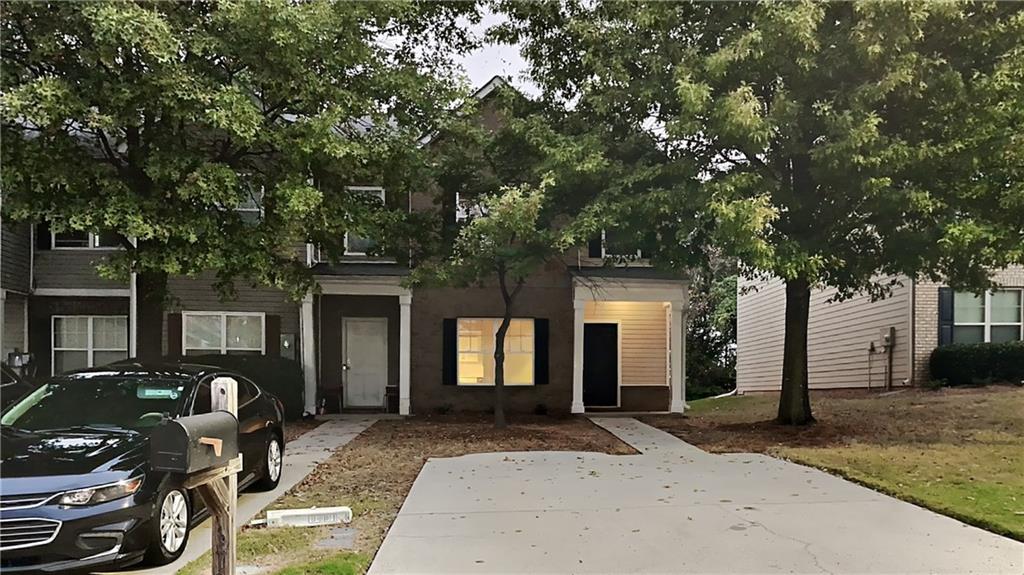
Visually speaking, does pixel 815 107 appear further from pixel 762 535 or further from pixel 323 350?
pixel 323 350

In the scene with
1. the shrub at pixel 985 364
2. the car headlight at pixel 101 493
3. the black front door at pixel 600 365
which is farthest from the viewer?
the black front door at pixel 600 365

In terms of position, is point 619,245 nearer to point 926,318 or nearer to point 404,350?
point 404,350

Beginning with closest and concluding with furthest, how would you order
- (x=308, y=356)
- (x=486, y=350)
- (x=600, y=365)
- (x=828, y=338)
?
(x=308, y=356)
(x=486, y=350)
(x=600, y=365)
(x=828, y=338)

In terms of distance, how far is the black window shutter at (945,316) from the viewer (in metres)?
17.1

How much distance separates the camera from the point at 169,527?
18.4ft

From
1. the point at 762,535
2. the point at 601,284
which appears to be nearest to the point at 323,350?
the point at 601,284

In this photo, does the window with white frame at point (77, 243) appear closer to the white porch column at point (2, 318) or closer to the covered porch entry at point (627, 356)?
the white porch column at point (2, 318)

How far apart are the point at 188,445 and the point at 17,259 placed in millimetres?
15305

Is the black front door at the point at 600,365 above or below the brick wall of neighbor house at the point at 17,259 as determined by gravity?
below

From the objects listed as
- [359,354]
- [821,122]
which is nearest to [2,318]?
[359,354]

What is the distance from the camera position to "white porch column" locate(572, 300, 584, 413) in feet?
51.8

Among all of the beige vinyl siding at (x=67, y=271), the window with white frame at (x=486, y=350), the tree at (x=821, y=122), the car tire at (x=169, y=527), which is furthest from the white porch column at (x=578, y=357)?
the car tire at (x=169, y=527)

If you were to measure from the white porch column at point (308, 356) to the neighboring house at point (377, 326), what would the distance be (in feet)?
0.21

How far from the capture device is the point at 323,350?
1655cm
